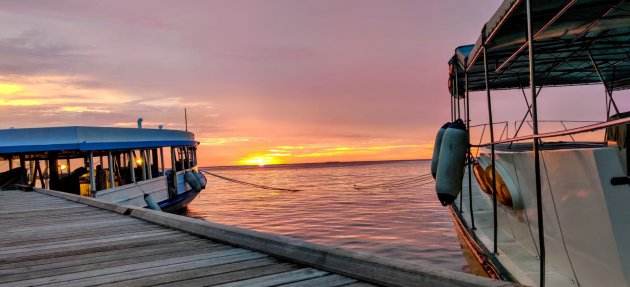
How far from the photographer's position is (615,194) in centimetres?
416

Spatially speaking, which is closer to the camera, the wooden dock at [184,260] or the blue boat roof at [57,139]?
the wooden dock at [184,260]

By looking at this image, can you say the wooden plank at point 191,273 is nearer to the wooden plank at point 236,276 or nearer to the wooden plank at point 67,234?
the wooden plank at point 236,276

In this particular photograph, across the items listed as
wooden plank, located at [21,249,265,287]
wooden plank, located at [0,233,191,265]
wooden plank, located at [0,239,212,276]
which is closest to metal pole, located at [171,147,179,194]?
wooden plank, located at [0,233,191,265]

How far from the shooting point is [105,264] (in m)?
3.77

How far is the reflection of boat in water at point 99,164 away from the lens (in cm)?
1412

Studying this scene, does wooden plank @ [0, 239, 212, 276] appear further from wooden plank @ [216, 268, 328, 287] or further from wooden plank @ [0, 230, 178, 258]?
wooden plank @ [216, 268, 328, 287]

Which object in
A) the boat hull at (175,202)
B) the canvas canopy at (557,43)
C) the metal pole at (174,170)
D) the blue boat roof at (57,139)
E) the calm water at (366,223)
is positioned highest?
the canvas canopy at (557,43)

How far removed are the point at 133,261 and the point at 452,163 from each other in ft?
18.1

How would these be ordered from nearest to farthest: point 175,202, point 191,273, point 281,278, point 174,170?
1. point 281,278
2. point 191,273
3. point 175,202
4. point 174,170

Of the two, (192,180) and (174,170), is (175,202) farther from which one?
(192,180)

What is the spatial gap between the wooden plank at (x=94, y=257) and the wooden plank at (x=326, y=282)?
1.71m

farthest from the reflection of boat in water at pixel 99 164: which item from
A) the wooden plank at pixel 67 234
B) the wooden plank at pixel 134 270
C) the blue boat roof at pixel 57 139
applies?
the wooden plank at pixel 134 270

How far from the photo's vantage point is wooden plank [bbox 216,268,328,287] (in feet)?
9.66

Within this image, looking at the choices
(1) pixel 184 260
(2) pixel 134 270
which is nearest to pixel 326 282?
(1) pixel 184 260
